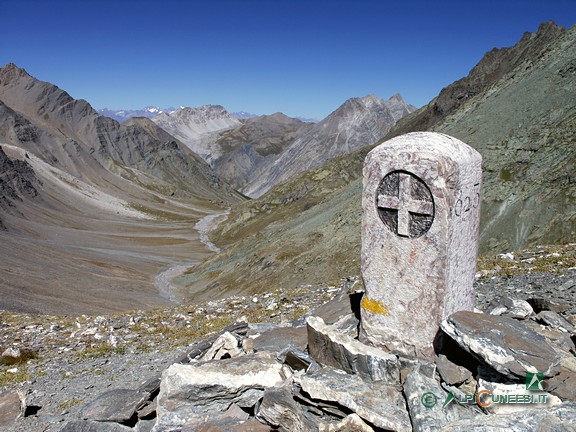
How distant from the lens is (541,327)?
9.10 metres

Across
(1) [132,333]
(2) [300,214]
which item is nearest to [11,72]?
(2) [300,214]

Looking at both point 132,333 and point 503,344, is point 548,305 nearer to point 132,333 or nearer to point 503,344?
point 503,344

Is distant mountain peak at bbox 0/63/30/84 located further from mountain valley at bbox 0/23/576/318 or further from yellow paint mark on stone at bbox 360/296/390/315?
yellow paint mark on stone at bbox 360/296/390/315

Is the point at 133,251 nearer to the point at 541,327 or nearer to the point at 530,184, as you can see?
the point at 530,184

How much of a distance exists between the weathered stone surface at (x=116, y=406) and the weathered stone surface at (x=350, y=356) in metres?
3.49

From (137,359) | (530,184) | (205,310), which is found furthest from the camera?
(530,184)

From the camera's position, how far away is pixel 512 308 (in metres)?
10.0

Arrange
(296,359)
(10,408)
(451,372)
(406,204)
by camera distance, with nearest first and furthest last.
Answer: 1. (451,372)
2. (406,204)
3. (296,359)
4. (10,408)

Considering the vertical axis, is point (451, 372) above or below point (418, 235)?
below

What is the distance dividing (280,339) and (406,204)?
4.40 metres

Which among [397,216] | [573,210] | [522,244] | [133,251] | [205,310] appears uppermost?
[397,216]

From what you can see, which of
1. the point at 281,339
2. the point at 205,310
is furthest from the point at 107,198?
the point at 281,339

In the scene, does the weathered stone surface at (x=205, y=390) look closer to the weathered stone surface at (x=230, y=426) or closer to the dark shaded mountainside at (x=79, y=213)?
the weathered stone surface at (x=230, y=426)

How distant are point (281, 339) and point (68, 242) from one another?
69392mm
